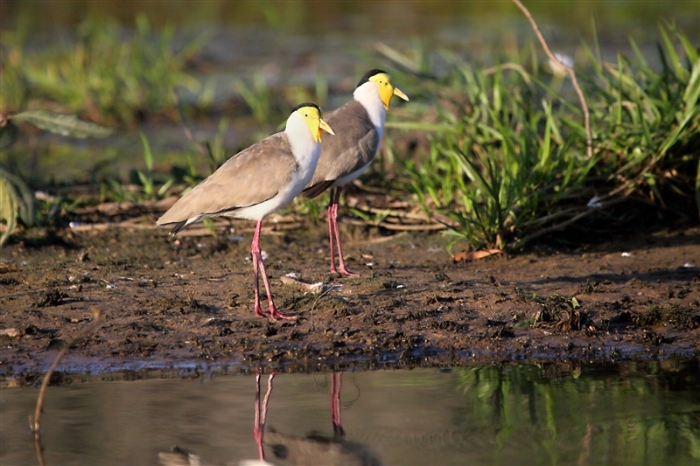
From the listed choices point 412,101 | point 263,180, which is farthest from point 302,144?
point 412,101

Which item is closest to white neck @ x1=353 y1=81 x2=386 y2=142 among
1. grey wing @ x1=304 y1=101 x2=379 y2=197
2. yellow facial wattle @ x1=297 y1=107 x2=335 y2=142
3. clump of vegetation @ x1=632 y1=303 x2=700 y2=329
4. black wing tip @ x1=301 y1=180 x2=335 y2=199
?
grey wing @ x1=304 y1=101 x2=379 y2=197

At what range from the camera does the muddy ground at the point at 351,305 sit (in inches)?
193

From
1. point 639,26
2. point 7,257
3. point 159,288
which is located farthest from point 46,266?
point 639,26

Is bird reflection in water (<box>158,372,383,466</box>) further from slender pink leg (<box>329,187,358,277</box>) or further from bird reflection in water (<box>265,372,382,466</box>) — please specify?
slender pink leg (<box>329,187,358,277</box>)

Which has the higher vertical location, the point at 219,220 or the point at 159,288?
the point at 219,220

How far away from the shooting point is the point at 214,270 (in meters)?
6.10

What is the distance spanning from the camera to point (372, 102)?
6652mm

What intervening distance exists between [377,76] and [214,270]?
1.81 metres

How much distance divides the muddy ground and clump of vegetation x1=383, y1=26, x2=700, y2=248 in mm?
265

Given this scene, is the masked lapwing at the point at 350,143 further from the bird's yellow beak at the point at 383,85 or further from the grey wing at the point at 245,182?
the grey wing at the point at 245,182

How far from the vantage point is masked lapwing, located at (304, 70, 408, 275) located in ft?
20.2

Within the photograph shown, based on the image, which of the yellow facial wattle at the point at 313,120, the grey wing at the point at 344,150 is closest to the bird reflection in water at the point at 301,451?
the yellow facial wattle at the point at 313,120

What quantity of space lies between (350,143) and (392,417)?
2515 millimetres

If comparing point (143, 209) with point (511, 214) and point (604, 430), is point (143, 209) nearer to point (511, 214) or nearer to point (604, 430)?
point (511, 214)
